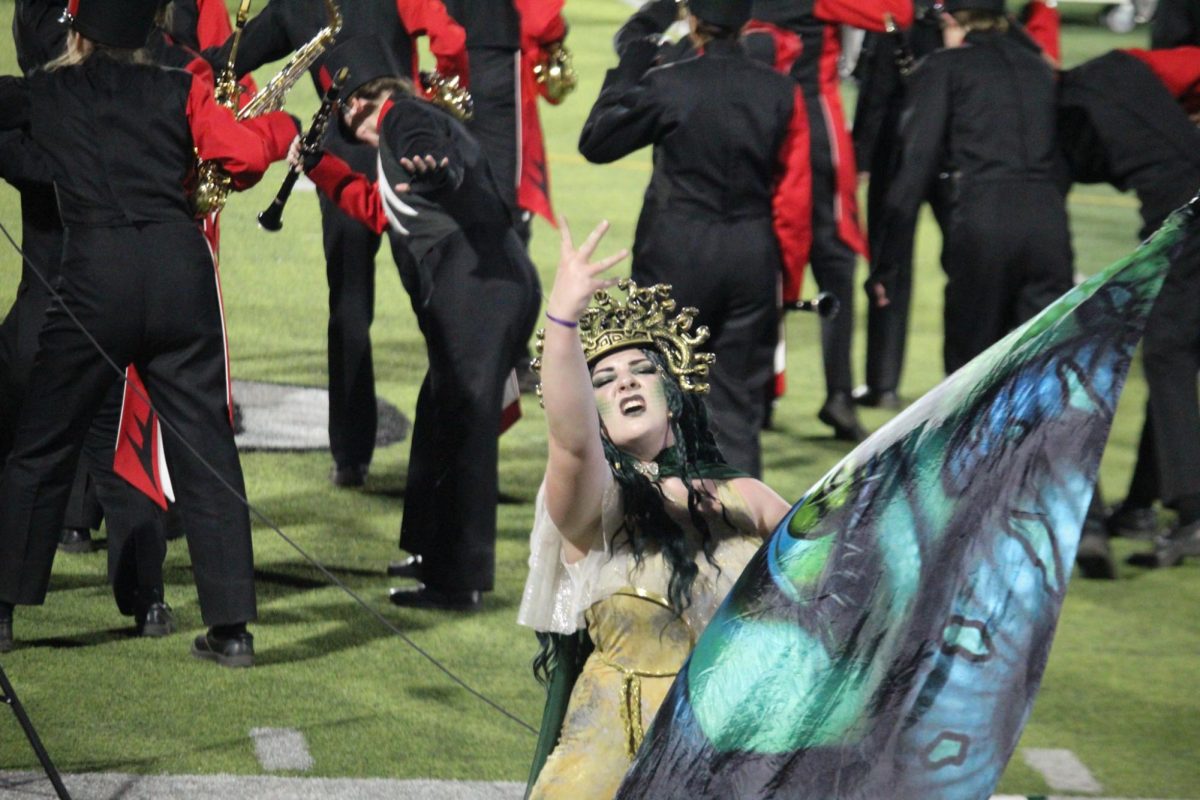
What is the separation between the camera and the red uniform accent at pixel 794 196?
5898mm

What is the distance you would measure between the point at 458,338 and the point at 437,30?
0.85 meters

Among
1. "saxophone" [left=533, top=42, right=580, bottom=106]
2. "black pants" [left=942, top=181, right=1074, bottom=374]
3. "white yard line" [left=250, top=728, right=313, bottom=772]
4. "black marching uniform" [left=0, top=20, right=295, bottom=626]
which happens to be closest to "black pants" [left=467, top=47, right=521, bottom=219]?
"saxophone" [left=533, top=42, right=580, bottom=106]

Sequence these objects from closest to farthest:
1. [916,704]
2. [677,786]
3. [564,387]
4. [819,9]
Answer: [916,704] → [677,786] → [564,387] → [819,9]

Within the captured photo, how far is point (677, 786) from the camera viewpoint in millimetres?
2416

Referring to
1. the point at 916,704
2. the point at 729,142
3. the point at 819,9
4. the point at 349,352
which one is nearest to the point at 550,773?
the point at 916,704

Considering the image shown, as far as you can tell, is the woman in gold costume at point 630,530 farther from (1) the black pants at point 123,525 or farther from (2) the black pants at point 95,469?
(1) the black pants at point 123,525

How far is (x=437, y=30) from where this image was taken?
4.99m

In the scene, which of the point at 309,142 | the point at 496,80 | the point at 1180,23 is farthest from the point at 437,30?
the point at 1180,23

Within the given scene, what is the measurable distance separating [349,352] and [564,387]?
2.93m

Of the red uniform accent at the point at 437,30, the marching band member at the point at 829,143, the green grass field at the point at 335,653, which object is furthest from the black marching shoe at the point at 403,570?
the marching band member at the point at 829,143

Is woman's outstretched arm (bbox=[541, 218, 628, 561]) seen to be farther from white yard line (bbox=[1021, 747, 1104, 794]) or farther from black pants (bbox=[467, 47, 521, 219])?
black pants (bbox=[467, 47, 521, 219])

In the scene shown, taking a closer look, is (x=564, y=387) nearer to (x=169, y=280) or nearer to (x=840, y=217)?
(x=169, y=280)

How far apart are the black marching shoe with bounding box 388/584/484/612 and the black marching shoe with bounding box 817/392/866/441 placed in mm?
2545

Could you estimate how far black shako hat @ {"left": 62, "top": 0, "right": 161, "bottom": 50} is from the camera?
13.5 ft
